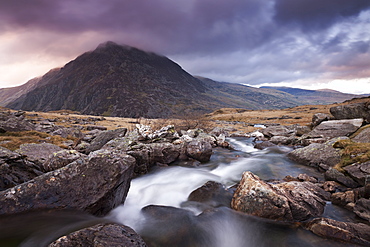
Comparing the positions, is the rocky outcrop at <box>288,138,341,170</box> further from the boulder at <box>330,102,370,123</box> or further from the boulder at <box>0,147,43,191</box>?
the boulder at <box>0,147,43,191</box>

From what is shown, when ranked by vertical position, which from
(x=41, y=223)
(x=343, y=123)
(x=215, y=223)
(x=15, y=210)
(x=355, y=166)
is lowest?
(x=215, y=223)

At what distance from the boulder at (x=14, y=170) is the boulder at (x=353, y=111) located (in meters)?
34.5

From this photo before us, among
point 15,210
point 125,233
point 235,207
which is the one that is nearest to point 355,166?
point 235,207

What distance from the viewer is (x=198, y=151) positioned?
18828mm

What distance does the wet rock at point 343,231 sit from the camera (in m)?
Answer: 7.05

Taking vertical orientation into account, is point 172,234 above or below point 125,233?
below

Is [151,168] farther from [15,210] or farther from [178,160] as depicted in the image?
[15,210]

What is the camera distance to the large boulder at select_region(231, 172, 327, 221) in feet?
28.2

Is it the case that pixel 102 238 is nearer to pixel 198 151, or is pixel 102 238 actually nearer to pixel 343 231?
pixel 343 231

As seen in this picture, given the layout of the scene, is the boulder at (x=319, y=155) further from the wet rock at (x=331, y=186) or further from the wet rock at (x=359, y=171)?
the wet rock at (x=331, y=186)

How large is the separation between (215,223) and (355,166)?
9.75m

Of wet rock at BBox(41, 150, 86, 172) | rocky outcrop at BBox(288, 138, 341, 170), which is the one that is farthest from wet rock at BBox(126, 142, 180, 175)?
rocky outcrop at BBox(288, 138, 341, 170)

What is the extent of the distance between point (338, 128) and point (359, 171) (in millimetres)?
16905

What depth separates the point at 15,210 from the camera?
6.77 metres
